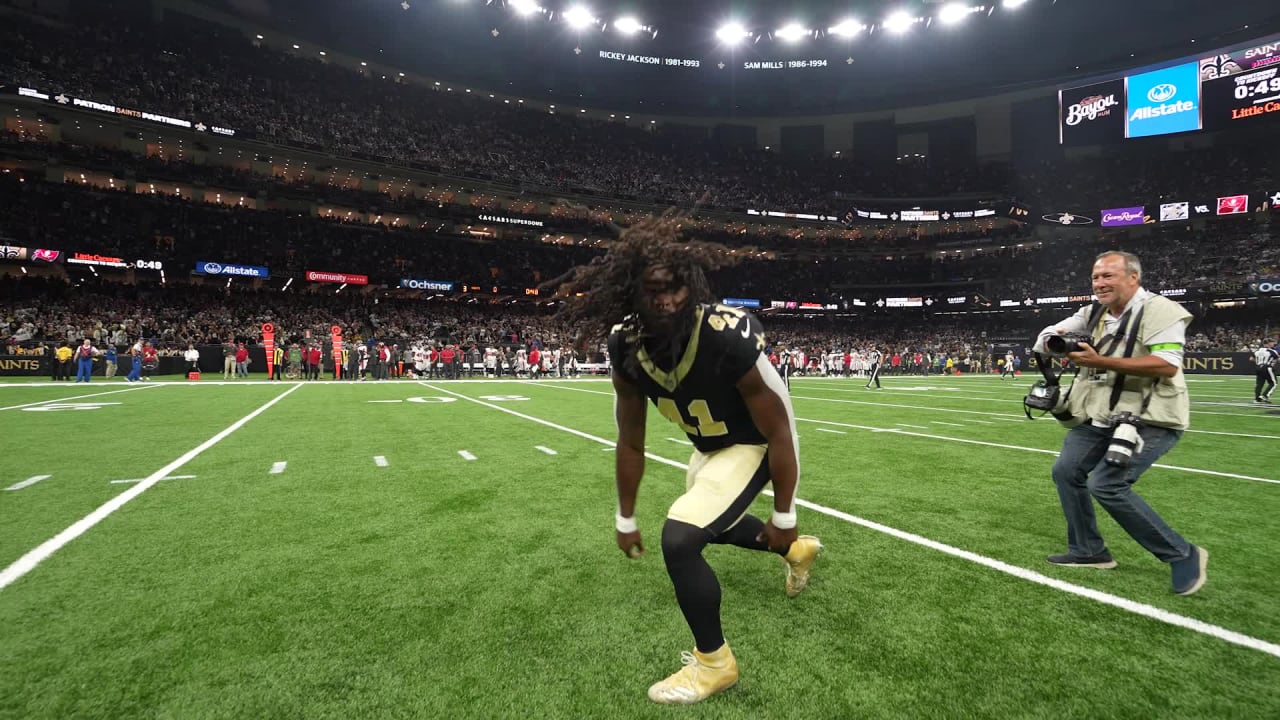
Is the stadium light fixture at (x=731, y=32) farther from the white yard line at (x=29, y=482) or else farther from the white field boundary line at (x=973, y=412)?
the white yard line at (x=29, y=482)

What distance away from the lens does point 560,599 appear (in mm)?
3098

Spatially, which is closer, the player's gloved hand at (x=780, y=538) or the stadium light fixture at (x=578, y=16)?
the player's gloved hand at (x=780, y=538)

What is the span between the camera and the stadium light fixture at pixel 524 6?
40812 mm

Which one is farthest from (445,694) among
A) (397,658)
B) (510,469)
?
(510,469)

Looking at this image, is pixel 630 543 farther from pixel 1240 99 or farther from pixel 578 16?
pixel 1240 99

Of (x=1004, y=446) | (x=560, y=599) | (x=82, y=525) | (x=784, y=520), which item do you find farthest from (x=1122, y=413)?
(x=82, y=525)

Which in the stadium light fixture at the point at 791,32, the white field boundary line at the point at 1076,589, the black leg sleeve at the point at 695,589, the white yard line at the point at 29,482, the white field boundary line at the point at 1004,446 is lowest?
the white field boundary line at the point at 1004,446

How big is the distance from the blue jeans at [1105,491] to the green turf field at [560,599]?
0.25m

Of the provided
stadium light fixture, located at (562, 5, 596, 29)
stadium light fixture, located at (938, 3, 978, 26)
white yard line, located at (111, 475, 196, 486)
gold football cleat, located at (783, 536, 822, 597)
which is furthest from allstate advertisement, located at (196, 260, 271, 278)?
stadium light fixture, located at (938, 3, 978, 26)

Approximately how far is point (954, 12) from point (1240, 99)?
63.5 feet

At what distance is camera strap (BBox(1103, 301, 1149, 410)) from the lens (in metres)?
3.25

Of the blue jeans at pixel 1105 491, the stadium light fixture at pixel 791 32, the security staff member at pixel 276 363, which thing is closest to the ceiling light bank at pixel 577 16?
the stadium light fixture at pixel 791 32

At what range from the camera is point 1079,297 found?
4766 centimetres

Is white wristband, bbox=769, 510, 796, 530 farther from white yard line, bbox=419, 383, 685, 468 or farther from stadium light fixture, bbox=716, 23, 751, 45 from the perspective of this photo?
stadium light fixture, bbox=716, 23, 751, 45
